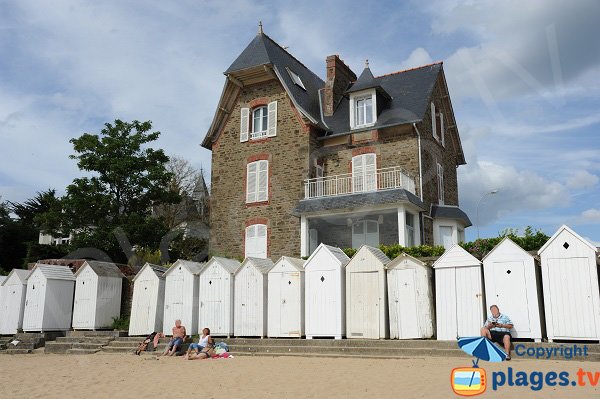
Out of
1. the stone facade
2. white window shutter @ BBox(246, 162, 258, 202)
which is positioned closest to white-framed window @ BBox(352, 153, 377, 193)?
the stone facade

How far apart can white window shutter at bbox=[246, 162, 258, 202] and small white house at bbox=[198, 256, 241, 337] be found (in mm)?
6584

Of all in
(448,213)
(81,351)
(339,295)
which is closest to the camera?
(339,295)

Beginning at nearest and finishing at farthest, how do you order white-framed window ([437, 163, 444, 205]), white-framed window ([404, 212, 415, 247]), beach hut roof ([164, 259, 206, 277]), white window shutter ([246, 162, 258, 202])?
beach hut roof ([164, 259, 206, 277])
white-framed window ([404, 212, 415, 247])
white window shutter ([246, 162, 258, 202])
white-framed window ([437, 163, 444, 205])

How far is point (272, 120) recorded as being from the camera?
70.1ft

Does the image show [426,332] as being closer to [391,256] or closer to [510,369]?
[510,369]

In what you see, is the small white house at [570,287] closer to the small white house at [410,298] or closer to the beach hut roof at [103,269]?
the small white house at [410,298]

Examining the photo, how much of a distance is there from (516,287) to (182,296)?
27.5 feet

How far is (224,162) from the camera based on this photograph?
22156 mm

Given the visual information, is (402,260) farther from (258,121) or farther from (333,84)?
(333,84)

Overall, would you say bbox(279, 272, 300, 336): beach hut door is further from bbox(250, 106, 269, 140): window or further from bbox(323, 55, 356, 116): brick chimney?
bbox(323, 55, 356, 116): brick chimney

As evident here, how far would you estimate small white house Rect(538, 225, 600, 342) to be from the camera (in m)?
10.6

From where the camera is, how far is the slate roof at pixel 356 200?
17938 mm

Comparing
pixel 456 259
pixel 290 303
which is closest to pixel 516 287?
pixel 456 259

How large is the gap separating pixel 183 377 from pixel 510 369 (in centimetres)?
549
